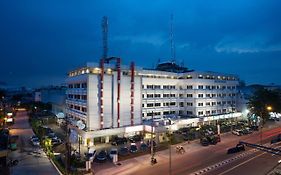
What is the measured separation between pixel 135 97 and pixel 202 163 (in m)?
26.3

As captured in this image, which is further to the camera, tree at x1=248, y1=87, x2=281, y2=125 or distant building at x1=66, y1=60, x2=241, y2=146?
tree at x1=248, y1=87, x2=281, y2=125

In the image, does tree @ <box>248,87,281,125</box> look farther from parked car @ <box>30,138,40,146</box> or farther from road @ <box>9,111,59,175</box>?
parked car @ <box>30,138,40,146</box>

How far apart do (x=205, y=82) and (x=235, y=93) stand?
22863 millimetres

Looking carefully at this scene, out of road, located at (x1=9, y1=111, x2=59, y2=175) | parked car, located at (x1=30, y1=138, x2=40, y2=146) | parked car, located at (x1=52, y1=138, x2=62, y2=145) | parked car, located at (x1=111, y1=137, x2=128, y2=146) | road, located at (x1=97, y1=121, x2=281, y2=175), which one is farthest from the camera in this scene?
parked car, located at (x1=52, y1=138, x2=62, y2=145)

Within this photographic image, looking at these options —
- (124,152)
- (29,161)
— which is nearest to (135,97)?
(124,152)

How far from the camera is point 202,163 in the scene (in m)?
39.8

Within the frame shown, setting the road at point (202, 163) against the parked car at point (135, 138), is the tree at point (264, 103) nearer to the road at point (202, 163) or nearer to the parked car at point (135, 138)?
the road at point (202, 163)

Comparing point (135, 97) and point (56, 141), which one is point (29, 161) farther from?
point (135, 97)

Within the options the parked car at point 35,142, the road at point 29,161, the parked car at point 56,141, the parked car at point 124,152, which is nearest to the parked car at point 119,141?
the parked car at point 124,152

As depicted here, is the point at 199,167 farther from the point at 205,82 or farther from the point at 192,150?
the point at 205,82

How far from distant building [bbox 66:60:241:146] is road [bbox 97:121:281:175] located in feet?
41.2

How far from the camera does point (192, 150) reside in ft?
158

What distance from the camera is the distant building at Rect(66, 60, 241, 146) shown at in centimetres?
5384

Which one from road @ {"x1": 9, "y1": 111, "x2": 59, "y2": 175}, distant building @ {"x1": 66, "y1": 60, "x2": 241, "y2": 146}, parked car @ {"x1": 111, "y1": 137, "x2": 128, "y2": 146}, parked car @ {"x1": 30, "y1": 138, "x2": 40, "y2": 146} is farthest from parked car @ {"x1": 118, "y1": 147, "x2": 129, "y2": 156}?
parked car @ {"x1": 30, "y1": 138, "x2": 40, "y2": 146}
